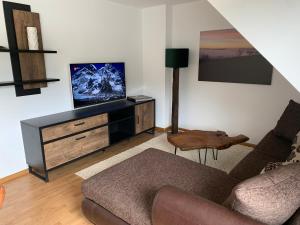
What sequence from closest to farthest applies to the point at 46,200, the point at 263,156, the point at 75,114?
1. the point at 263,156
2. the point at 46,200
3. the point at 75,114

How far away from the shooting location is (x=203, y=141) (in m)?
2.59

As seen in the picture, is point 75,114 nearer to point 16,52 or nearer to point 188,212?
point 16,52

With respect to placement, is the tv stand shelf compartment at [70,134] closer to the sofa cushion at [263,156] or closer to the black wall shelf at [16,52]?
the black wall shelf at [16,52]

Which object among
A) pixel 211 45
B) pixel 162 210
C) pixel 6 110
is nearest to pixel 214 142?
pixel 162 210

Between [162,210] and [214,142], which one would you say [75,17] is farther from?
[162,210]

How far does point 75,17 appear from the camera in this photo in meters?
3.07

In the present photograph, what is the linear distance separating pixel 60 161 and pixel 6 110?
82 centimetres

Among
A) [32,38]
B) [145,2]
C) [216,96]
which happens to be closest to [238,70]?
Answer: [216,96]

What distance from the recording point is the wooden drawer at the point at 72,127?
249 centimetres

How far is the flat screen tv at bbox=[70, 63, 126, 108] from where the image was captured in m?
3.12

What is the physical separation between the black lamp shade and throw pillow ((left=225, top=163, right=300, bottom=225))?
2.68 m

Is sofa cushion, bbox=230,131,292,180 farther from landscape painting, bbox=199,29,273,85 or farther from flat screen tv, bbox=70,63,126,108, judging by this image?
flat screen tv, bbox=70,63,126,108

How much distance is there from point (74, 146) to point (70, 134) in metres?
0.17

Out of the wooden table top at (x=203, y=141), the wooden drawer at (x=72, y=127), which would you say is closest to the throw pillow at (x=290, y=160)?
the wooden table top at (x=203, y=141)
